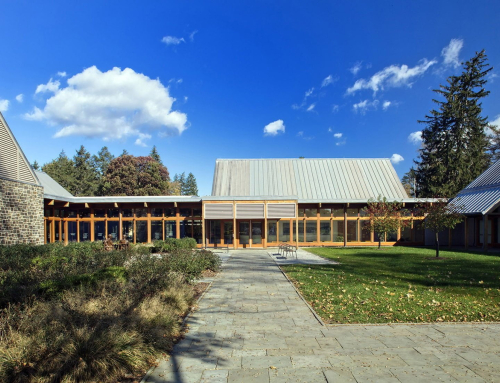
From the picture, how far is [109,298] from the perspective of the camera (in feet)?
19.3

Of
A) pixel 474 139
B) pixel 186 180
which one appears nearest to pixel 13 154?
pixel 474 139

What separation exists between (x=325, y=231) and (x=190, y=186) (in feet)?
231

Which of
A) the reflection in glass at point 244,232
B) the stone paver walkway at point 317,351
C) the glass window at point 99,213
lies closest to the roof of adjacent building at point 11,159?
the glass window at point 99,213

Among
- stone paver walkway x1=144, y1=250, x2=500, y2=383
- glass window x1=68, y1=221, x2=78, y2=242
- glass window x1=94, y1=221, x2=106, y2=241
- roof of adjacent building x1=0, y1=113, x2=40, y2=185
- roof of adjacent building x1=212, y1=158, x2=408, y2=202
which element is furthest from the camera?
roof of adjacent building x1=212, y1=158, x2=408, y2=202

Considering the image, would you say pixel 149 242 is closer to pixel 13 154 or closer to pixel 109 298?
pixel 13 154

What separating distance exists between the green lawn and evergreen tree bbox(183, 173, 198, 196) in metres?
78.5

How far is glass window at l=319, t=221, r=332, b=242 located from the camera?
2366 centimetres

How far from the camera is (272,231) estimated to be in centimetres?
2356

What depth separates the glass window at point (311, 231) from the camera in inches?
931

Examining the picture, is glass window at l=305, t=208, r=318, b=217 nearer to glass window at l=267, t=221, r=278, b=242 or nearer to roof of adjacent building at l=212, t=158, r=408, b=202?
roof of adjacent building at l=212, t=158, r=408, b=202

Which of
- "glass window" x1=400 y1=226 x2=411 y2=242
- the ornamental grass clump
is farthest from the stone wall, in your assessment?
"glass window" x1=400 y1=226 x2=411 y2=242

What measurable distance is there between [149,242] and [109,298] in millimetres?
17088

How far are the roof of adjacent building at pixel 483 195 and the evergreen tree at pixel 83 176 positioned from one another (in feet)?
155

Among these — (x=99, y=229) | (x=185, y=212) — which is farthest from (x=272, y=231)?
(x=99, y=229)
